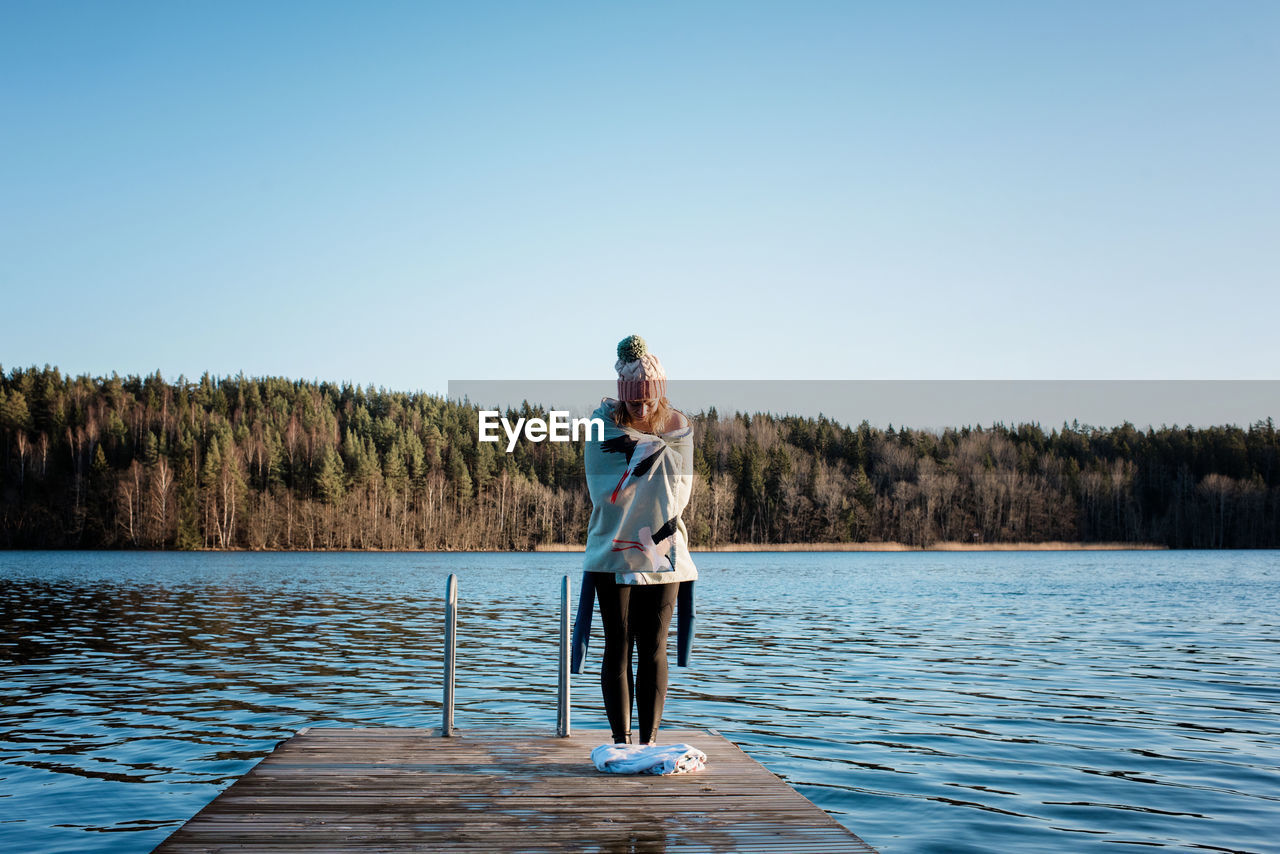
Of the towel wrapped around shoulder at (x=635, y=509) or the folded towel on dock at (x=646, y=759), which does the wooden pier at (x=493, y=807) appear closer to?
the folded towel on dock at (x=646, y=759)

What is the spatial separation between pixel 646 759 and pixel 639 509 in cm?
155

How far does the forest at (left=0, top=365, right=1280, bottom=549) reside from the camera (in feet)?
316

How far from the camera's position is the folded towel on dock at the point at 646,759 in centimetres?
584

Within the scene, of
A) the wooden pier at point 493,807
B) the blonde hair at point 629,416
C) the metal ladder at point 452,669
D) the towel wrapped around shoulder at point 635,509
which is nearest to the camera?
the wooden pier at point 493,807

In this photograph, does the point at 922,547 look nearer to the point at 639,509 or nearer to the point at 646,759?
the point at 646,759

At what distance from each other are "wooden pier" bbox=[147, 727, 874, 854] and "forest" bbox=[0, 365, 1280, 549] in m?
87.7

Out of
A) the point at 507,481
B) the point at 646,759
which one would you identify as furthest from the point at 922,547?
the point at 646,759

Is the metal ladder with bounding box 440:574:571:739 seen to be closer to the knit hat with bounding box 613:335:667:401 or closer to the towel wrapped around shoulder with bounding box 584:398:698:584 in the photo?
the towel wrapped around shoulder with bounding box 584:398:698:584

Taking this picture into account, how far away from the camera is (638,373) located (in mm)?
5750

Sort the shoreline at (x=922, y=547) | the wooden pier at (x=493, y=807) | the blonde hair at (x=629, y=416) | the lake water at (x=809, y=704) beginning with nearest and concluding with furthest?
the wooden pier at (x=493, y=807) < the blonde hair at (x=629, y=416) < the lake water at (x=809, y=704) < the shoreline at (x=922, y=547)

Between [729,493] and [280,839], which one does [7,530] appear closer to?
[729,493]

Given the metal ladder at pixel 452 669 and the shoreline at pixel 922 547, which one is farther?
the shoreline at pixel 922 547

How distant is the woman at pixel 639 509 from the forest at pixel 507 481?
8808cm

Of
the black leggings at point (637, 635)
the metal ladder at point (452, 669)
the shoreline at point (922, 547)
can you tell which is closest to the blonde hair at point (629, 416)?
the black leggings at point (637, 635)
